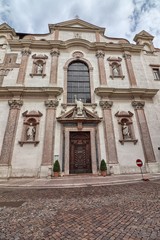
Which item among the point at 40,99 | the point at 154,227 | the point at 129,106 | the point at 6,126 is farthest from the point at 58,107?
the point at 154,227

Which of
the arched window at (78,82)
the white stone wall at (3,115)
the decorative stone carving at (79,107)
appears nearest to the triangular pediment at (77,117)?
the decorative stone carving at (79,107)

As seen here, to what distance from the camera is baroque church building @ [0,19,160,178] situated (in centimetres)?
1083

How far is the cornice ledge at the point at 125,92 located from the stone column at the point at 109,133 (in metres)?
0.90

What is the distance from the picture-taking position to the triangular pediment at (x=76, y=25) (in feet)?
55.0

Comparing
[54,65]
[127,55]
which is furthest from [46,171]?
[127,55]

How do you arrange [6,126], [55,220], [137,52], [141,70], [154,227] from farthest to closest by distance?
[137,52]
[141,70]
[6,126]
[55,220]
[154,227]

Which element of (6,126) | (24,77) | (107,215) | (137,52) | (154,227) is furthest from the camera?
(137,52)

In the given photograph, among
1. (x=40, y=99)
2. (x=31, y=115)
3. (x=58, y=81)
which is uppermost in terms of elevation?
(x=58, y=81)

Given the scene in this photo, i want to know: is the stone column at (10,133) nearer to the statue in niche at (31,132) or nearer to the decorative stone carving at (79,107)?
the statue in niche at (31,132)

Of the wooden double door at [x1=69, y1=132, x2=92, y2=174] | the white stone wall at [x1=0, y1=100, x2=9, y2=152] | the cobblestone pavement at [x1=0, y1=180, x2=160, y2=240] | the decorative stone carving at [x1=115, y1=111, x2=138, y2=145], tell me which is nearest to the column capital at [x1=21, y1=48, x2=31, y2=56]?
the white stone wall at [x1=0, y1=100, x2=9, y2=152]

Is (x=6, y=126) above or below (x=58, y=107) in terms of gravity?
below

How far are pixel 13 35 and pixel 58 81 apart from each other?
9.67 meters

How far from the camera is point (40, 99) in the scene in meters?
12.6

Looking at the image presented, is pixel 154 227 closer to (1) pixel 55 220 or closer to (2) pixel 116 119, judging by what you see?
(1) pixel 55 220
